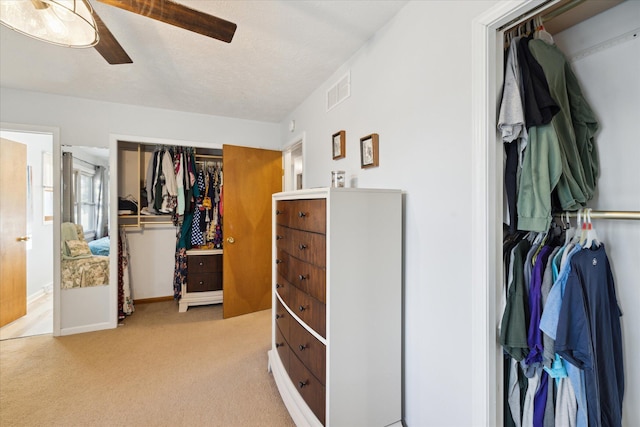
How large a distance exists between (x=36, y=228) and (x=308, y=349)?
4.09 m

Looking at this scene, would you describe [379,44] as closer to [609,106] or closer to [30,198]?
[609,106]

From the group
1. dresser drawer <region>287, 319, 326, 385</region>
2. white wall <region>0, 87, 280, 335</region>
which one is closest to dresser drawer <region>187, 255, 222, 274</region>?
white wall <region>0, 87, 280, 335</region>

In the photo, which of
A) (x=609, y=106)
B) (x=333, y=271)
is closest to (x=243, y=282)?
(x=333, y=271)

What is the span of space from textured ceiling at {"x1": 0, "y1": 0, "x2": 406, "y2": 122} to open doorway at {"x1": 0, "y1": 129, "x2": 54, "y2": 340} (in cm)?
105

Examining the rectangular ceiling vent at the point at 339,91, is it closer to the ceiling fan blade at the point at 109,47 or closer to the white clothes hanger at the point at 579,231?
the ceiling fan blade at the point at 109,47

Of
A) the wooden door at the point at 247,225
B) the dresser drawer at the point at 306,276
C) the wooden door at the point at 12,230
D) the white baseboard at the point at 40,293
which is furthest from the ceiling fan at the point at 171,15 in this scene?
the white baseboard at the point at 40,293

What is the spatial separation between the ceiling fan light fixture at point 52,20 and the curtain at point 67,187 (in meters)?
2.16

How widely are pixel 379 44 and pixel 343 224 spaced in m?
1.20

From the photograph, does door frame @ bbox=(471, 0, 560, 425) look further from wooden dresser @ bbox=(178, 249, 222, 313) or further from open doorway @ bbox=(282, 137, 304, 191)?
wooden dresser @ bbox=(178, 249, 222, 313)

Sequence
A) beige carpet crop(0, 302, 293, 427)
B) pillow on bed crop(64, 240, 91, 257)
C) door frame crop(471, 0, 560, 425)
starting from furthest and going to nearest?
pillow on bed crop(64, 240, 91, 257), beige carpet crop(0, 302, 293, 427), door frame crop(471, 0, 560, 425)

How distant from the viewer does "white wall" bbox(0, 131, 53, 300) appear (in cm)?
327

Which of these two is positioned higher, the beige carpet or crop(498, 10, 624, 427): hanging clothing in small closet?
crop(498, 10, 624, 427): hanging clothing in small closet

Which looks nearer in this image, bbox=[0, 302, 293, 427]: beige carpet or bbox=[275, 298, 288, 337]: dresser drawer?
bbox=[0, 302, 293, 427]: beige carpet

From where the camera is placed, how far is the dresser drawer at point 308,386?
1.31 m
